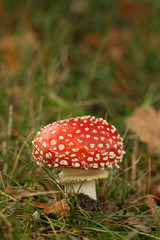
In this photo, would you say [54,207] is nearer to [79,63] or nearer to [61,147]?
[61,147]

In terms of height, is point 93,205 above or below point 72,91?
below

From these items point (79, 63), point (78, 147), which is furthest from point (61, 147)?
point (79, 63)

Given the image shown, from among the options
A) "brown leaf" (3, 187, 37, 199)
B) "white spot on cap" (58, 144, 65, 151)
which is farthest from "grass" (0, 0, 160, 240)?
"white spot on cap" (58, 144, 65, 151)

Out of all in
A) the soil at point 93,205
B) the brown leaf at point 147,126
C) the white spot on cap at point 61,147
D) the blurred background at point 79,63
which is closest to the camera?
the white spot on cap at point 61,147

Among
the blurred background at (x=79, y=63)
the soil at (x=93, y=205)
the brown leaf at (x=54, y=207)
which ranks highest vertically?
the blurred background at (x=79, y=63)

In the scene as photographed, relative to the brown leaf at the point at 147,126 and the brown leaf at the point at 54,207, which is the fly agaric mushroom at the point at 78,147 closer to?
the brown leaf at the point at 54,207

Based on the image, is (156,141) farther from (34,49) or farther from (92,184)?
(34,49)

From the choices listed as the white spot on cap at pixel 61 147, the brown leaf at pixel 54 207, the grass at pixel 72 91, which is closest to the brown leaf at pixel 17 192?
the grass at pixel 72 91

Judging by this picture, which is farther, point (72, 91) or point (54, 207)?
point (72, 91)
